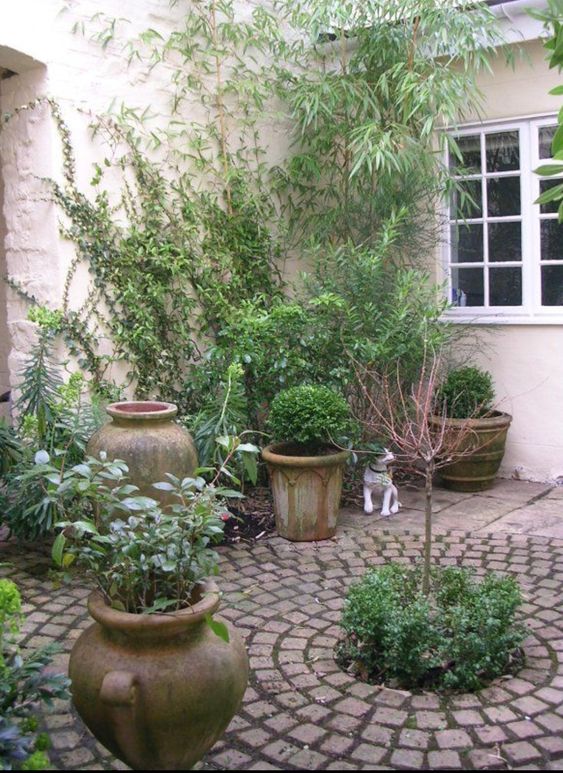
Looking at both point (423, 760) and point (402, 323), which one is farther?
point (402, 323)

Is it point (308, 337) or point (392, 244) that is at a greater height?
point (392, 244)

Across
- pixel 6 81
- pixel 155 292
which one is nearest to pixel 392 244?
pixel 155 292

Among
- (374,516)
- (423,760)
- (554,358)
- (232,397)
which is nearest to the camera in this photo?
(423,760)

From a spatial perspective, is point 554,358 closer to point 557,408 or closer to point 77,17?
point 557,408

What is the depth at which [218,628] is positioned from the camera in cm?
277

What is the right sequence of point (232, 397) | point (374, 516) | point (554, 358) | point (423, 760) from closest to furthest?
1. point (423, 760)
2. point (232, 397)
3. point (374, 516)
4. point (554, 358)

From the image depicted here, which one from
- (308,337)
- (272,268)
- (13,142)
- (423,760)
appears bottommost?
(423,760)

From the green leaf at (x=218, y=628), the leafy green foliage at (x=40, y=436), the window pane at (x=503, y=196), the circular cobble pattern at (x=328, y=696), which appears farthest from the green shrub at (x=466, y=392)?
the green leaf at (x=218, y=628)

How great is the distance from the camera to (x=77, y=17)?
598cm

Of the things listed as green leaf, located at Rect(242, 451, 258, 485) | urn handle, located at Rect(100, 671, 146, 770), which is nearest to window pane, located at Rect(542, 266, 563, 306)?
green leaf, located at Rect(242, 451, 258, 485)

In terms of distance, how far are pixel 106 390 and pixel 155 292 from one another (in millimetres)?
823

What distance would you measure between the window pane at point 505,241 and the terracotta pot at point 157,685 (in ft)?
17.9

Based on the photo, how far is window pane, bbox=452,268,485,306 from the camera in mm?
7617

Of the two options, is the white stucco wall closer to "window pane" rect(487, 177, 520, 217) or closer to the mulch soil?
"window pane" rect(487, 177, 520, 217)
